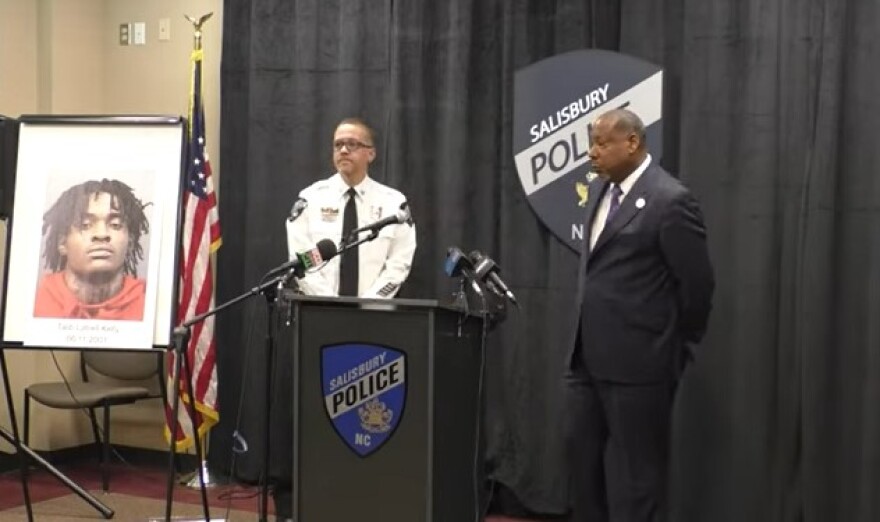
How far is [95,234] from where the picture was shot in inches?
151

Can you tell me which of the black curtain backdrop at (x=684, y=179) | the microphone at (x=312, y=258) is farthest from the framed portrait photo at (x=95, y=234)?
the black curtain backdrop at (x=684, y=179)

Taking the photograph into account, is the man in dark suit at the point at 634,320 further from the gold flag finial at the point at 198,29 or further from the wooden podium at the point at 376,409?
the gold flag finial at the point at 198,29

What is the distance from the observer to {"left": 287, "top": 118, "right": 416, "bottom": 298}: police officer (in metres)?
4.23

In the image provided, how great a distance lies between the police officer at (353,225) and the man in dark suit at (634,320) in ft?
3.10

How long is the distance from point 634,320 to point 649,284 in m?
0.13

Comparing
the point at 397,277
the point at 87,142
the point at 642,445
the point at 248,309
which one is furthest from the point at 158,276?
the point at 642,445

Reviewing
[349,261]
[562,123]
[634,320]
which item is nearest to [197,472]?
[349,261]

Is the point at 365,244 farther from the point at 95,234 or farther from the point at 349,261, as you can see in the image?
the point at 95,234

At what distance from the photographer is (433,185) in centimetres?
477

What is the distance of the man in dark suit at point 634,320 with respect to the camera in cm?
347

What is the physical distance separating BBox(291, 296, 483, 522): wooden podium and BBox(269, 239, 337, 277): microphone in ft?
0.40

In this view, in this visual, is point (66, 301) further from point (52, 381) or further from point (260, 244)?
point (52, 381)

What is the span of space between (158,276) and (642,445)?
5.96 ft

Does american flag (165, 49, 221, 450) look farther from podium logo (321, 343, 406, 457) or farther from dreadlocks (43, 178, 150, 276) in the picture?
podium logo (321, 343, 406, 457)
